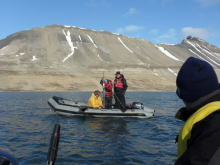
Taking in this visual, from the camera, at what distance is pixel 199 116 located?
1316 mm

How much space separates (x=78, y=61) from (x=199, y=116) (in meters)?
69.3

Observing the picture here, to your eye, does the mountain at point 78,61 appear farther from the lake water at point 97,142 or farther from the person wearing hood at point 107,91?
the lake water at point 97,142

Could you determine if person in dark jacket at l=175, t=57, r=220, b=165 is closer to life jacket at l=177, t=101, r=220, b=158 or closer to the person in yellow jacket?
life jacket at l=177, t=101, r=220, b=158

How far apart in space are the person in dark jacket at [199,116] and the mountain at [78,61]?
48628 millimetres

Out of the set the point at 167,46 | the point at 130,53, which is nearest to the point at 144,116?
the point at 130,53

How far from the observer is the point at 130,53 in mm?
86875

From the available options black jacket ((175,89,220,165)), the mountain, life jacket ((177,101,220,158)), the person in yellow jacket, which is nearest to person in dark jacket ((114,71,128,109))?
the person in yellow jacket

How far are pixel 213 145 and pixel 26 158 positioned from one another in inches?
242

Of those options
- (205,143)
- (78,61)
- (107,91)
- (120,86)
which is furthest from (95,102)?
(78,61)

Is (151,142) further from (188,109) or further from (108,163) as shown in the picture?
(188,109)

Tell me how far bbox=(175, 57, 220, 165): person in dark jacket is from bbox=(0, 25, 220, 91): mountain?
4863cm

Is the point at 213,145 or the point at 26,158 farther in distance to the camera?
the point at 26,158

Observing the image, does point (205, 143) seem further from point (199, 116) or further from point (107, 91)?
point (107, 91)

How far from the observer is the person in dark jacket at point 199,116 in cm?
117
